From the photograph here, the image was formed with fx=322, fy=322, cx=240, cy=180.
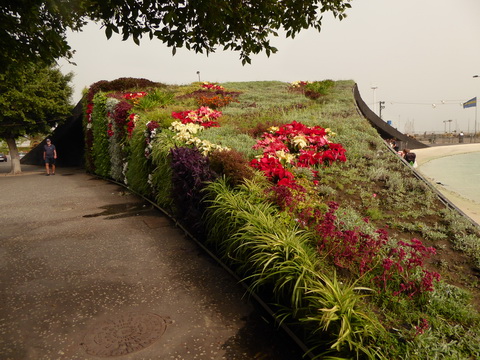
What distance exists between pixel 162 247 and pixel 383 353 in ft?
12.8

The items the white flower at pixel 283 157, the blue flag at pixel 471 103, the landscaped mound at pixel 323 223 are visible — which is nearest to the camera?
the landscaped mound at pixel 323 223

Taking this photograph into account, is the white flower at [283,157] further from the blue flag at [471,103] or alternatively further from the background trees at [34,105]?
the blue flag at [471,103]

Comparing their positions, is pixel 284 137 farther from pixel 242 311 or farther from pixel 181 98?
pixel 181 98

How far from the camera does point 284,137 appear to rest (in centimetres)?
812

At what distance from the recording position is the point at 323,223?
4.02m

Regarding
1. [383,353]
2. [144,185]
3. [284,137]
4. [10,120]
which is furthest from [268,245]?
[10,120]

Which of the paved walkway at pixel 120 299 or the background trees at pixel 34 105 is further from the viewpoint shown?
the background trees at pixel 34 105

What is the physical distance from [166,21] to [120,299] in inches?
127

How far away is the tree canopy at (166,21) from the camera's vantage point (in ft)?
12.1

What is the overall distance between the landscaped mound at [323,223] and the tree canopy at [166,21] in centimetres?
193

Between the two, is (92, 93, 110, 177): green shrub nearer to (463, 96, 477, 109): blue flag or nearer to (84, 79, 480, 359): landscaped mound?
(84, 79, 480, 359): landscaped mound

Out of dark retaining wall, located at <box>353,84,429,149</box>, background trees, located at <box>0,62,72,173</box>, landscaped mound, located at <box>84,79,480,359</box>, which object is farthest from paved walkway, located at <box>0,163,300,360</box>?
dark retaining wall, located at <box>353,84,429,149</box>

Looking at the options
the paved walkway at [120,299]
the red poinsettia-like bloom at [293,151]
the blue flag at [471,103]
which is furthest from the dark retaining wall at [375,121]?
the blue flag at [471,103]

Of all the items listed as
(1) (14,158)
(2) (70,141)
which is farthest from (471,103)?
(1) (14,158)
